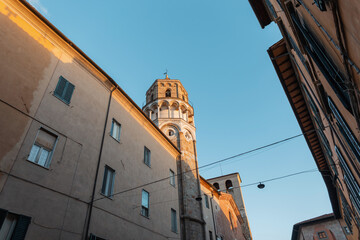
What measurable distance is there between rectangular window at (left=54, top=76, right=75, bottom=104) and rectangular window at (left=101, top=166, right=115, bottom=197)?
368 cm

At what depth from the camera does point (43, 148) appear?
8562 millimetres

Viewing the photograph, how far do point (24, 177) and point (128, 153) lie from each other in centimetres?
603

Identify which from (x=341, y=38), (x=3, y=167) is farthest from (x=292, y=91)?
(x=3, y=167)

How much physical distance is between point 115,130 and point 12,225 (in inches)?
268

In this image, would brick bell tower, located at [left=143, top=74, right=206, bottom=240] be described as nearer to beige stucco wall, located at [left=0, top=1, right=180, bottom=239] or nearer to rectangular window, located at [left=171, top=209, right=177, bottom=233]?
rectangular window, located at [left=171, top=209, right=177, bottom=233]

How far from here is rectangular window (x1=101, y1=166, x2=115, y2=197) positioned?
10.6 m

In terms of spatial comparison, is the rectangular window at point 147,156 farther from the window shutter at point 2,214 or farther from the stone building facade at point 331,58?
the stone building facade at point 331,58

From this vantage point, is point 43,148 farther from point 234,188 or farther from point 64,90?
point 234,188

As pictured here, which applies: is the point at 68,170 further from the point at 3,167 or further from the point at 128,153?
the point at 128,153

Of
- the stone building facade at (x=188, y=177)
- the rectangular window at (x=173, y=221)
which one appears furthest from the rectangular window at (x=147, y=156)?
the stone building facade at (x=188, y=177)

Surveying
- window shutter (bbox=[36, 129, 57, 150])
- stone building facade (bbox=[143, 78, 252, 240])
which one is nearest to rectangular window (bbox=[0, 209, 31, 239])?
window shutter (bbox=[36, 129, 57, 150])

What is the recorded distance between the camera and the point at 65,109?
9.97 m

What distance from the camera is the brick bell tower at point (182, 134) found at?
16.9m

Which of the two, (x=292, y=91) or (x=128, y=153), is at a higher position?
(x=292, y=91)
